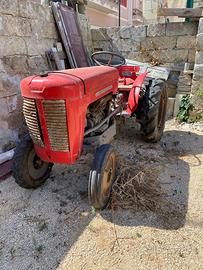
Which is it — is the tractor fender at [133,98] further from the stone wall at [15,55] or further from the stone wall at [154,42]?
the stone wall at [154,42]

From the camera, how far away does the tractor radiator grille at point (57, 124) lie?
1897 millimetres

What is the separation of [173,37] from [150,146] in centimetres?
252

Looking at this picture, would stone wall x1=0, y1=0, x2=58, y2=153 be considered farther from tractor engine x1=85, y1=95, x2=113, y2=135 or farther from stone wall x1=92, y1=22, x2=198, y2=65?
stone wall x1=92, y1=22, x2=198, y2=65

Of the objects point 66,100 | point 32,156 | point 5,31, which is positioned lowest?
point 32,156

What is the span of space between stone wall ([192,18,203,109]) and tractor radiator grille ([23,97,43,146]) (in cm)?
329

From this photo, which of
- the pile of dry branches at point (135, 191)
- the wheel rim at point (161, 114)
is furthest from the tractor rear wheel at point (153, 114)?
the pile of dry branches at point (135, 191)

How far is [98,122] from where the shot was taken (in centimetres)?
256

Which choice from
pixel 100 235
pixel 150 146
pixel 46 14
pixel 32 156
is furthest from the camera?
pixel 46 14

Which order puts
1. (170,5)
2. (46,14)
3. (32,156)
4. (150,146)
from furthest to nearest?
1. (170,5)
2. (46,14)
3. (150,146)
4. (32,156)

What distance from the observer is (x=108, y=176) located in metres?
2.33

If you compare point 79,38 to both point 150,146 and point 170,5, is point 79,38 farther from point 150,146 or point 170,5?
point 170,5

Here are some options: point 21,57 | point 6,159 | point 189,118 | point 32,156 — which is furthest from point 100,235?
point 189,118

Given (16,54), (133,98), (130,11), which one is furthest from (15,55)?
(130,11)

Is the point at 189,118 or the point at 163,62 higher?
the point at 163,62
